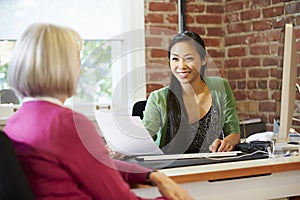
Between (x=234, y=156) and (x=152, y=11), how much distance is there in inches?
75.8

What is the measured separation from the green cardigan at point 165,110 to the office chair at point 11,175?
104 centimetres

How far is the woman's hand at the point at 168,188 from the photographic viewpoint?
5.26 ft

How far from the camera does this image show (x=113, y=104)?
231 centimetres

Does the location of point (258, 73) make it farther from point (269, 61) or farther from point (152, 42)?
point (152, 42)

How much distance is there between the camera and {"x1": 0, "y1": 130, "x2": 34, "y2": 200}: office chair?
1385 millimetres

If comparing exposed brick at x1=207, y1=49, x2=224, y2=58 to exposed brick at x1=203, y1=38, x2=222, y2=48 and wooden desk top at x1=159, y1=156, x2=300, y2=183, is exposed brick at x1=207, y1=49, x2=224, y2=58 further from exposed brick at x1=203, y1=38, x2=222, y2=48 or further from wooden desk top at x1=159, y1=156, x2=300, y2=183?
wooden desk top at x1=159, y1=156, x2=300, y2=183

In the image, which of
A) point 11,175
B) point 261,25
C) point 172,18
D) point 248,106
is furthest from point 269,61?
point 11,175

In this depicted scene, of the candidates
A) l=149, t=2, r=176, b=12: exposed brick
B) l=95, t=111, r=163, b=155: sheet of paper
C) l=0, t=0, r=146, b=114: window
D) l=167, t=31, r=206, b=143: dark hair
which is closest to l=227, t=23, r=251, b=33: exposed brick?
l=149, t=2, r=176, b=12: exposed brick

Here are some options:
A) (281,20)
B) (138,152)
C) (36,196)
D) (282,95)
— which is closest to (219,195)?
(138,152)

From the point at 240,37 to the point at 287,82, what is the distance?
1836 mm

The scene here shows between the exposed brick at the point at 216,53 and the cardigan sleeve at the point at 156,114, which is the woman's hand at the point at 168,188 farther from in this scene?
the exposed brick at the point at 216,53

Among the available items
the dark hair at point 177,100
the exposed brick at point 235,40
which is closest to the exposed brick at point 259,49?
the exposed brick at point 235,40

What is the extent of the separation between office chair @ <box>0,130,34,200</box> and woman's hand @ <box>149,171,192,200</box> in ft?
1.35

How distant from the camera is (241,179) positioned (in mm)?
1966
